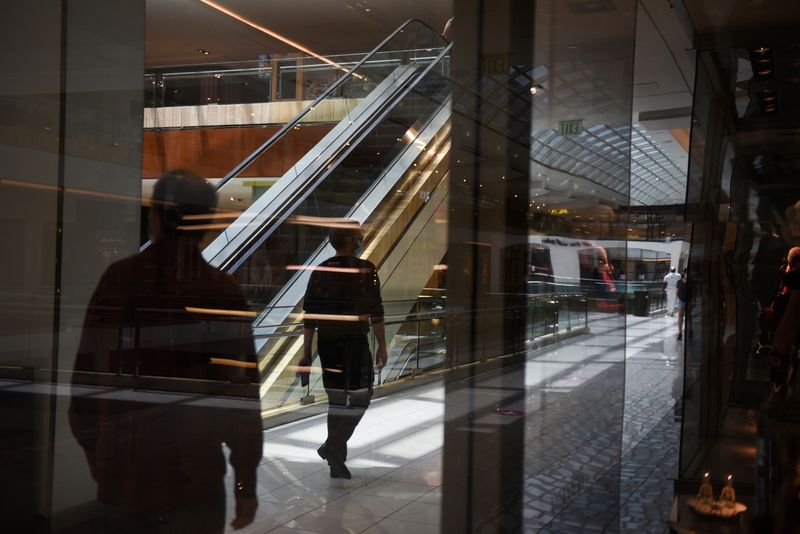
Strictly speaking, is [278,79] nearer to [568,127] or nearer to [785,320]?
[568,127]

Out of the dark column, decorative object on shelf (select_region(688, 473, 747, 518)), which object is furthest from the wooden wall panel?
decorative object on shelf (select_region(688, 473, 747, 518))

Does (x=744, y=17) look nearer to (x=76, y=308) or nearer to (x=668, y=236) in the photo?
(x=668, y=236)

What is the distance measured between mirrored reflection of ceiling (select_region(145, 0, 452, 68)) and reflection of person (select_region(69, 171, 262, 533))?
0.51m

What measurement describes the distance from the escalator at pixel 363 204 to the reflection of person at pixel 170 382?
0.12m

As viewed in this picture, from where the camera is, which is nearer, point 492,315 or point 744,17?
point 492,315

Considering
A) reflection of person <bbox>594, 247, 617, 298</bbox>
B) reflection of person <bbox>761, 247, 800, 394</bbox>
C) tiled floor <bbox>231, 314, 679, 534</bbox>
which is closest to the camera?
tiled floor <bbox>231, 314, 679, 534</bbox>

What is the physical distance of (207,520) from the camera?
274 centimetres

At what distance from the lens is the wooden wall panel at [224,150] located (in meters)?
2.80

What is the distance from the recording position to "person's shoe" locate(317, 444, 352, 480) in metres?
2.64

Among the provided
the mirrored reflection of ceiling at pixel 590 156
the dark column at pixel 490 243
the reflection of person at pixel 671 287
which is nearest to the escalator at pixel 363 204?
the dark column at pixel 490 243

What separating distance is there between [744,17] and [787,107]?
1771mm

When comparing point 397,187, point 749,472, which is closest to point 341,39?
point 397,187

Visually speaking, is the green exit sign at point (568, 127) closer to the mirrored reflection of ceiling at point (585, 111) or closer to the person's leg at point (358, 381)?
the mirrored reflection of ceiling at point (585, 111)

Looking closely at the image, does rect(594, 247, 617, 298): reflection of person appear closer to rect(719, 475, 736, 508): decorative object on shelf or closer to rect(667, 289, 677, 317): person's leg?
rect(719, 475, 736, 508): decorative object on shelf
